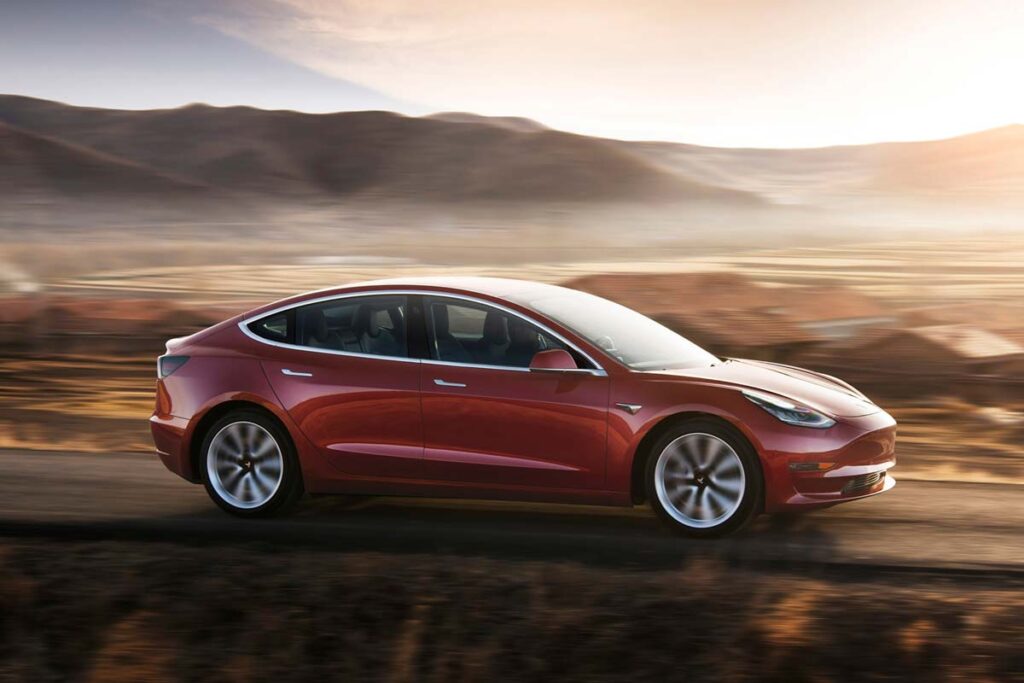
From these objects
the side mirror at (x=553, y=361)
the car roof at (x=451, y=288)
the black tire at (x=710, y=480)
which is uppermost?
the car roof at (x=451, y=288)

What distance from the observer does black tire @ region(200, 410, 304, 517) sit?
7512mm

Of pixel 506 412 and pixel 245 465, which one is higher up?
pixel 506 412

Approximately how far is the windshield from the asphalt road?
96 centimetres

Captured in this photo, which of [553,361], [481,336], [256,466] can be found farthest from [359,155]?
[553,361]

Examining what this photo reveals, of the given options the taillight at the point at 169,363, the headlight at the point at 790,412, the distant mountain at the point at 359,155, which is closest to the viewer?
the headlight at the point at 790,412

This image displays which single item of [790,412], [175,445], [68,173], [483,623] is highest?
[68,173]

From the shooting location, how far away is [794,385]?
23.6 feet

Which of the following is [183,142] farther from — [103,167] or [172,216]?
[172,216]

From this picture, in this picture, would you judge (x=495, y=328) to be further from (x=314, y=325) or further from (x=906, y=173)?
(x=906, y=173)

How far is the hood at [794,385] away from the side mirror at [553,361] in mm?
596

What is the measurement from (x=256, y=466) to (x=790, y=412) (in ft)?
10.3

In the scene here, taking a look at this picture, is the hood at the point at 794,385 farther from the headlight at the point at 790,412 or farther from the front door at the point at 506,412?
the front door at the point at 506,412

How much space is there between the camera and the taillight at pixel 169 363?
7.86m

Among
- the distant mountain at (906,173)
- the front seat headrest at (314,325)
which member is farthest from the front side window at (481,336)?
the distant mountain at (906,173)
